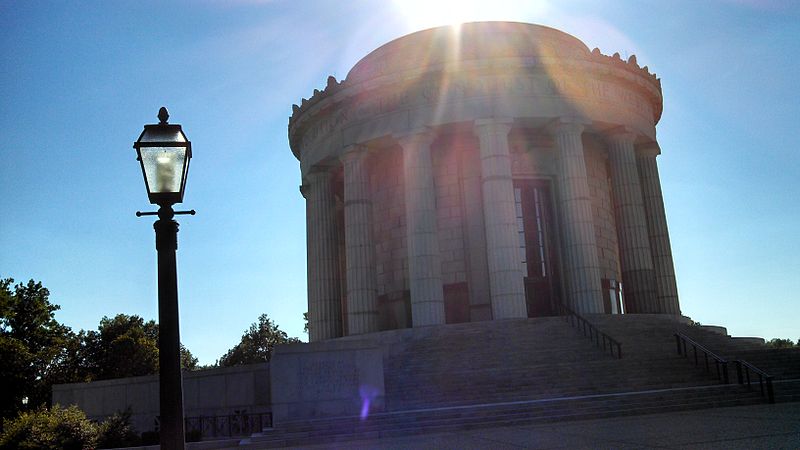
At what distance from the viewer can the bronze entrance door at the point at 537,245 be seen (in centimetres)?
3519

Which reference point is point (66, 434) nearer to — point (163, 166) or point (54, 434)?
point (54, 434)

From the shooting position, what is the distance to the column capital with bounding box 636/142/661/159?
38812 mm

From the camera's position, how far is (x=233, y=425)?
75.5 feet

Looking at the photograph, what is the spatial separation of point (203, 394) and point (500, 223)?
1421 centimetres

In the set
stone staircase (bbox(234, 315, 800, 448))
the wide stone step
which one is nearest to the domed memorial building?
stone staircase (bbox(234, 315, 800, 448))

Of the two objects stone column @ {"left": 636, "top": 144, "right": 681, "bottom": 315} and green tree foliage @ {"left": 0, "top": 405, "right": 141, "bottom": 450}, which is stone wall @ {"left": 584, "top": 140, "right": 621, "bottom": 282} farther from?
green tree foliage @ {"left": 0, "top": 405, "right": 141, "bottom": 450}

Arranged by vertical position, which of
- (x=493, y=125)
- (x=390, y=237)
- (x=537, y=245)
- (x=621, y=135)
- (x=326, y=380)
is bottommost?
(x=326, y=380)

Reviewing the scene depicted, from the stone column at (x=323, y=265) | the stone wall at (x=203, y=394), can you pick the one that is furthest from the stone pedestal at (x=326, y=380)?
the stone column at (x=323, y=265)

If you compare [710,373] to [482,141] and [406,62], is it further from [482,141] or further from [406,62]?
[406,62]

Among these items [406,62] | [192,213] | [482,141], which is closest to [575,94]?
[482,141]

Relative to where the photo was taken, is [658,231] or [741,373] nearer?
[741,373]

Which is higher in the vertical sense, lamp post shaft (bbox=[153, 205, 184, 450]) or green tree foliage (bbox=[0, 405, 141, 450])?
lamp post shaft (bbox=[153, 205, 184, 450])

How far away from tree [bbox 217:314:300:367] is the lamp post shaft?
309ft

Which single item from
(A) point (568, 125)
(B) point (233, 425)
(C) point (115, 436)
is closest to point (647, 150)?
(A) point (568, 125)
